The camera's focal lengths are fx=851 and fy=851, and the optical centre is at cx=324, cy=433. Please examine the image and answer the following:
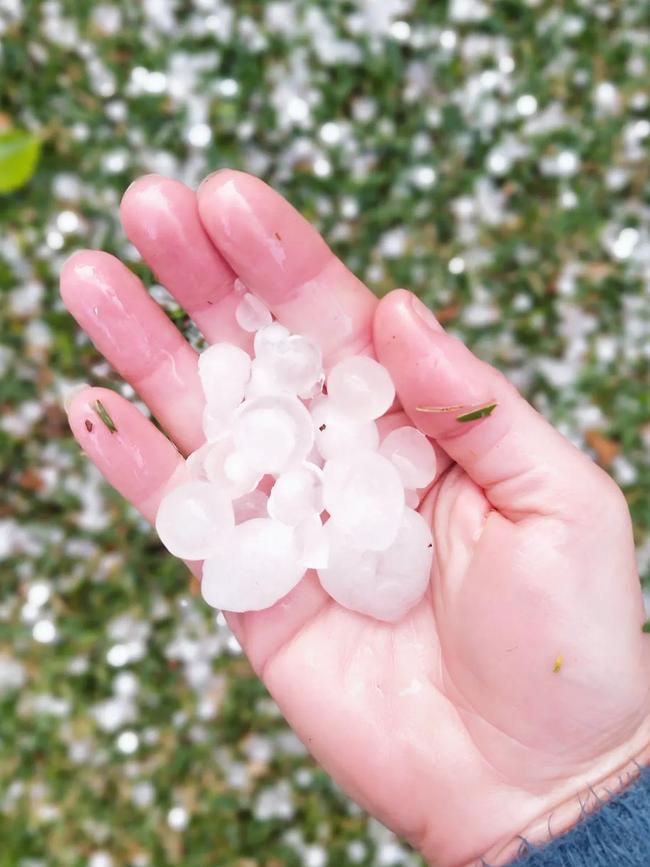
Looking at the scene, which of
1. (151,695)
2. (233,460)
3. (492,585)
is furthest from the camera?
(151,695)

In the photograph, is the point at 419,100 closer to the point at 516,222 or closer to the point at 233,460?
the point at 516,222

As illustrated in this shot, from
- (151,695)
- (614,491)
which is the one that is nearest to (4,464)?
(151,695)

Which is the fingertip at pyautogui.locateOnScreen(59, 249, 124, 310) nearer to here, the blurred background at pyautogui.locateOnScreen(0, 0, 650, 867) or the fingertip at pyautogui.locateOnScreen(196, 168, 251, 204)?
the fingertip at pyautogui.locateOnScreen(196, 168, 251, 204)

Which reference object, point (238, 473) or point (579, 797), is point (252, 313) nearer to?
point (238, 473)

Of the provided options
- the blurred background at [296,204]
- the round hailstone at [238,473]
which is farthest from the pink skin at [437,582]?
the blurred background at [296,204]

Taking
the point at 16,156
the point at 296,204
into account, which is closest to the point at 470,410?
the point at 296,204

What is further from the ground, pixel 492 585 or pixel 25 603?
pixel 492 585

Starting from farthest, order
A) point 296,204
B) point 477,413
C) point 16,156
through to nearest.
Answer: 1. point 296,204
2. point 16,156
3. point 477,413

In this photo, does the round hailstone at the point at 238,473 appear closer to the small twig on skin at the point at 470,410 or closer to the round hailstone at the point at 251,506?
the round hailstone at the point at 251,506
